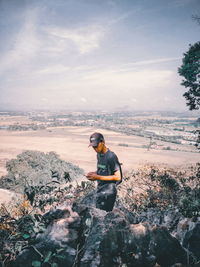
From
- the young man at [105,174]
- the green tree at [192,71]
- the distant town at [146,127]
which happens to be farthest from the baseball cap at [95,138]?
the distant town at [146,127]

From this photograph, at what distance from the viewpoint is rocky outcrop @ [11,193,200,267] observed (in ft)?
8.87

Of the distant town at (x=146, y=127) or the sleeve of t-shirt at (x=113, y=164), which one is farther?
the distant town at (x=146, y=127)

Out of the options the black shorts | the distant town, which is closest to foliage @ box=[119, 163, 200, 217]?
the black shorts

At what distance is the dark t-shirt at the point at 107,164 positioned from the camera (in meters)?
3.73

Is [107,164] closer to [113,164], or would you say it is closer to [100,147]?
[113,164]

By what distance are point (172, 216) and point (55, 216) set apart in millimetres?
2324

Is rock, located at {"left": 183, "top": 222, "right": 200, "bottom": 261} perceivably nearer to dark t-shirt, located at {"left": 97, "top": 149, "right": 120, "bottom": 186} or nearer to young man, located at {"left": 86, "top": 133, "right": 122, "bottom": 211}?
young man, located at {"left": 86, "top": 133, "right": 122, "bottom": 211}

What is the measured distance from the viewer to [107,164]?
149 inches

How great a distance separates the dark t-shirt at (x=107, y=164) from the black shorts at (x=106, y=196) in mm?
97

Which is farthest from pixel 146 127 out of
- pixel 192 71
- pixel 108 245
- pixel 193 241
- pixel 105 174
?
pixel 108 245

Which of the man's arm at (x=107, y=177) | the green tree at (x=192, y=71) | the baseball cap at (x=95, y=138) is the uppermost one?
the green tree at (x=192, y=71)

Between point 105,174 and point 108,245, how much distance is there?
4.31 ft

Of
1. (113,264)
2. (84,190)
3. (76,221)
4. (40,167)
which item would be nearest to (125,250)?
(113,264)

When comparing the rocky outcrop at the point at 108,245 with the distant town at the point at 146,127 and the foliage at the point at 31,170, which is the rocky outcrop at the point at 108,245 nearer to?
the foliage at the point at 31,170
